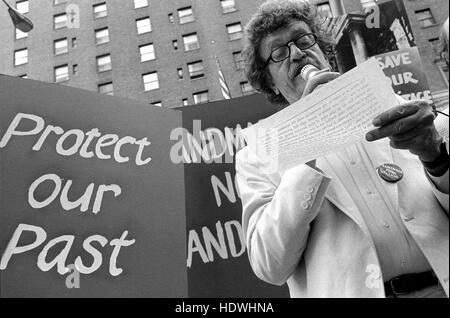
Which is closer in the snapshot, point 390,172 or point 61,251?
point 390,172

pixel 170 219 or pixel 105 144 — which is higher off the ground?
pixel 105 144

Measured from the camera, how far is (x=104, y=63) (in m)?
12.6

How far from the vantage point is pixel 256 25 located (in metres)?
1.27

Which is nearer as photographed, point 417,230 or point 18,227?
point 417,230

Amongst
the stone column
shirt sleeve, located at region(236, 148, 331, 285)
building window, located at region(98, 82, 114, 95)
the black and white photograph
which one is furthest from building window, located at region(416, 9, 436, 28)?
building window, located at region(98, 82, 114, 95)

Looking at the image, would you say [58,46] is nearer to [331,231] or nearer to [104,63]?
[104,63]

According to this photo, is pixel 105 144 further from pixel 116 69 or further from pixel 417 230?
pixel 116 69

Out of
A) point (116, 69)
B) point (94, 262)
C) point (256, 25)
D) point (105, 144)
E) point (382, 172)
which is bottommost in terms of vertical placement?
point (94, 262)

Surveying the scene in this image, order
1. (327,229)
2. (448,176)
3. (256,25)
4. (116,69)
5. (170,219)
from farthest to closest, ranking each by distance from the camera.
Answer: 1. (116,69)
2. (170,219)
3. (256,25)
4. (327,229)
5. (448,176)

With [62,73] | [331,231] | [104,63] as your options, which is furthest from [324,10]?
[62,73]

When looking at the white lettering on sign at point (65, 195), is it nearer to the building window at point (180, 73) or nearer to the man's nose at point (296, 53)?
the man's nose at point (296, 53)

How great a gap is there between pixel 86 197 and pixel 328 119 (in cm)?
99
